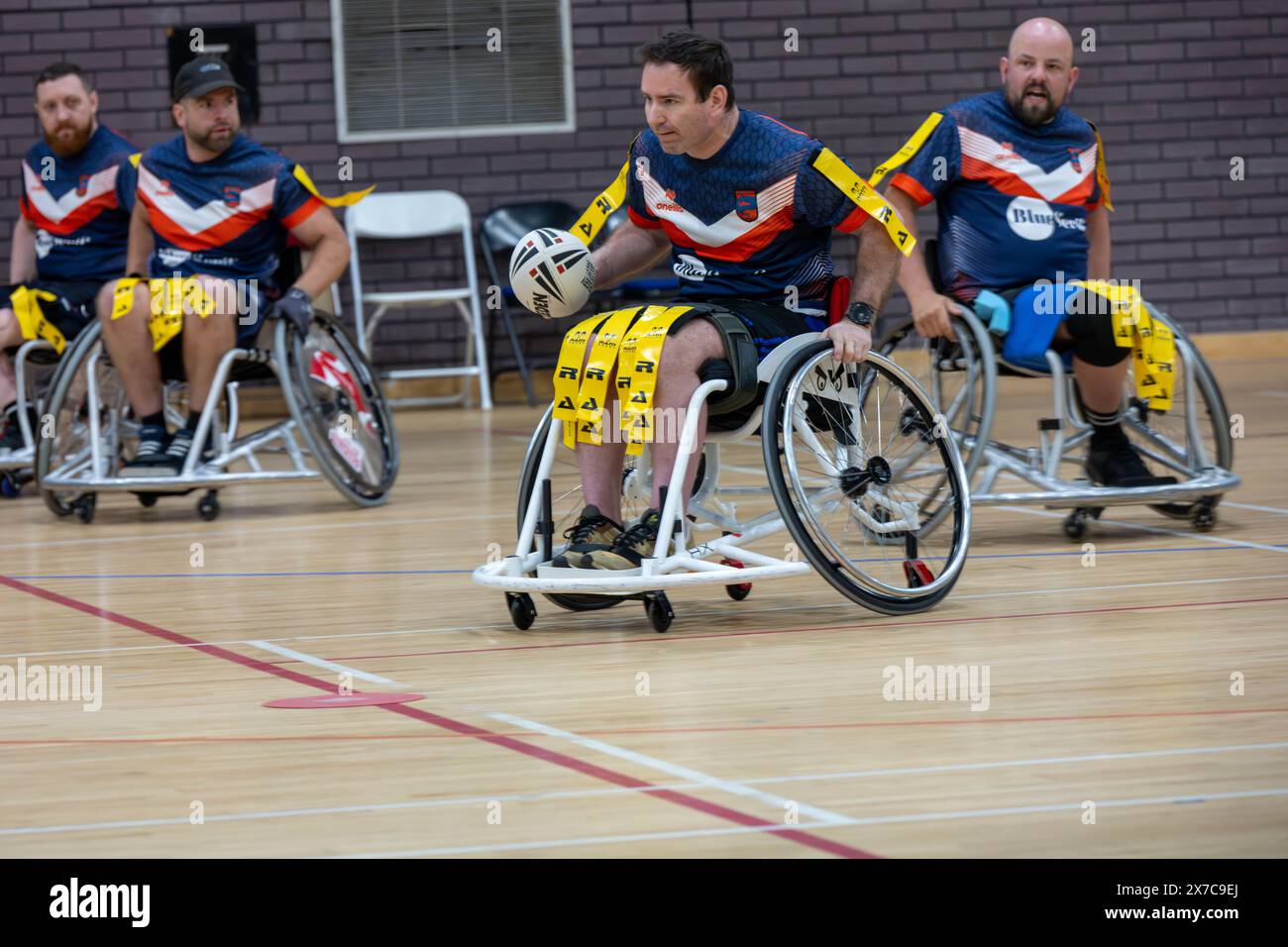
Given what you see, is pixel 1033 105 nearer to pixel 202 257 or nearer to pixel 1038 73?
pixel 1038 73

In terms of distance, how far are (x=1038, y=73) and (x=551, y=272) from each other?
64.3 inches

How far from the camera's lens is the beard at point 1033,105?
15.4 feet

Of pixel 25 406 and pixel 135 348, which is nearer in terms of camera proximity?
pixel 135 348

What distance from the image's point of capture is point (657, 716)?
107 inches

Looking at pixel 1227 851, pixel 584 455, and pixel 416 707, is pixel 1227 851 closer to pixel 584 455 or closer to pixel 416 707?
pixel 416 707

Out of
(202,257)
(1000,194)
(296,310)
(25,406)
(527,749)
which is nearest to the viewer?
(527,749)

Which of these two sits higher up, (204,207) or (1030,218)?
(204,207)

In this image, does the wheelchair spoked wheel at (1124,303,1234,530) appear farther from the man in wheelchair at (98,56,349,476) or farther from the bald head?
the man in wheelchair at (98,56,349,476)

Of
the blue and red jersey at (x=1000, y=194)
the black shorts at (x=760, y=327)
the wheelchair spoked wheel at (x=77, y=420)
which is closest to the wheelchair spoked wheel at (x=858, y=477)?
the black shorts at (x=760, y=327)

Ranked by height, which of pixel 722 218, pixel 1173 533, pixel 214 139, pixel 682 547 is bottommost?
pixel 1173 533

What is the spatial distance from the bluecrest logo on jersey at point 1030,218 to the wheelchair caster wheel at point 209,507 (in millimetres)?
2360

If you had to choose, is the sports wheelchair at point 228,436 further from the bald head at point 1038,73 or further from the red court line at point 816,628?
the red court line at point 816,628

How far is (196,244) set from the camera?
5.55 meters

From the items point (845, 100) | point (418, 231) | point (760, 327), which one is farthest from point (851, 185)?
point (845, 100)
